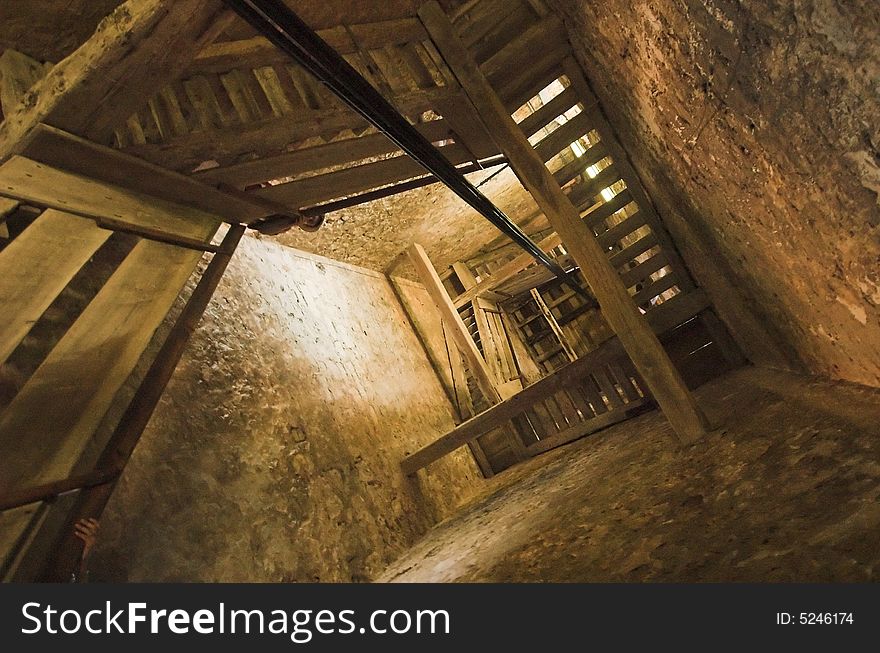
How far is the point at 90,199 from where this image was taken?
209cm

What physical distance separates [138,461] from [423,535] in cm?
227

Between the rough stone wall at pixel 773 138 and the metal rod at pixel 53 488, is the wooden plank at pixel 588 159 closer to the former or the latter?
the rough stone wall at pixel 773 138

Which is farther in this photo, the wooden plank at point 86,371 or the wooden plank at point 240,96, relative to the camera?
the wooden plank at point 240,96

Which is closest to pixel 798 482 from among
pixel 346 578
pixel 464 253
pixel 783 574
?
pixel 783 574

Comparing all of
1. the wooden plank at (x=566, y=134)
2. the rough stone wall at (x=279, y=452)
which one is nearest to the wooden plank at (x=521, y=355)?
the rough stone wall at (x=279, y=452)

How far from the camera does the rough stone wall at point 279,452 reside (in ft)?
7.61

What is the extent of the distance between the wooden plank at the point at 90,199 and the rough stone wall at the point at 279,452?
763mm

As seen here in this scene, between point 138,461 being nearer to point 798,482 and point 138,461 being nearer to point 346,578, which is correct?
point 346,578

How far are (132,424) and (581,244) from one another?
2.56 meters

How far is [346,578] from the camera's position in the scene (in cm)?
299

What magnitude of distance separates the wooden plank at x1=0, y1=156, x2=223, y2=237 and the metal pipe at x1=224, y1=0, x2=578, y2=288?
1.07 meters

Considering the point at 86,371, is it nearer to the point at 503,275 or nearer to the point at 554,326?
the point at 503,275

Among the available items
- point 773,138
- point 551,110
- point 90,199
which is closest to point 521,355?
point 551,110

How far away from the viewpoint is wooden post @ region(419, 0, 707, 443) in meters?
2.86
